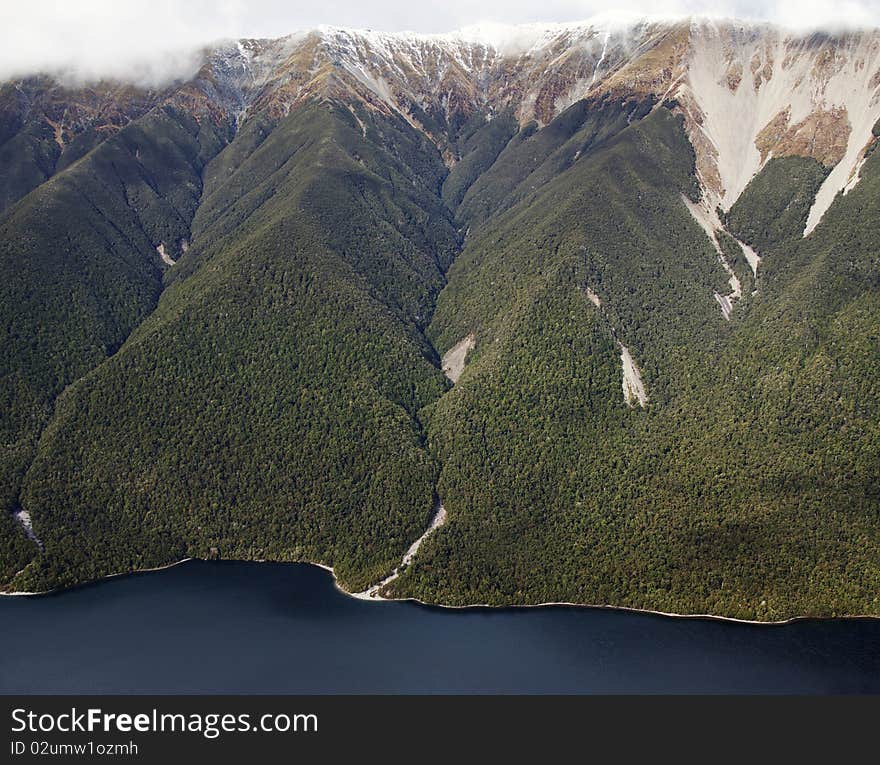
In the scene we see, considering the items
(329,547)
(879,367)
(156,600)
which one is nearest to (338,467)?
(329,547)

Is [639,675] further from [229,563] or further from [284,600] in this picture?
[229,563]

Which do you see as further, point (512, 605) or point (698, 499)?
point (698, 499)

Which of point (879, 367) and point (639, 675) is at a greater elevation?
point (879, 367)

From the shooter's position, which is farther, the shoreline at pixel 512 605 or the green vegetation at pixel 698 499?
the green vegetation at pixel 698 499

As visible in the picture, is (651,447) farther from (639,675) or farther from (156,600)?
(156,600)

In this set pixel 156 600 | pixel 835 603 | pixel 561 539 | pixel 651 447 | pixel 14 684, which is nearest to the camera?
pixel 14 684

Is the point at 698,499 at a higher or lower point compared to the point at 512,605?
higher

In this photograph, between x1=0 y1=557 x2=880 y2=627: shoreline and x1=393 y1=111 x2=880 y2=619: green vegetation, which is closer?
x1=0 y1=557 x2=880 y2=627: shoreline

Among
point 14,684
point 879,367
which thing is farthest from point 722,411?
point 14,684

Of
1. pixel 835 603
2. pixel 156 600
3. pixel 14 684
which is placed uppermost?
pixel 14 684

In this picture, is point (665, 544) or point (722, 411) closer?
point (665, 544)

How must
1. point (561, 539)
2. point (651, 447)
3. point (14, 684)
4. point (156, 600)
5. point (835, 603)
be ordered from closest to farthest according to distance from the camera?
point (14, 684) → point (835, 603) → point (156, 600) → point (561, 539) → point (651, 447)
